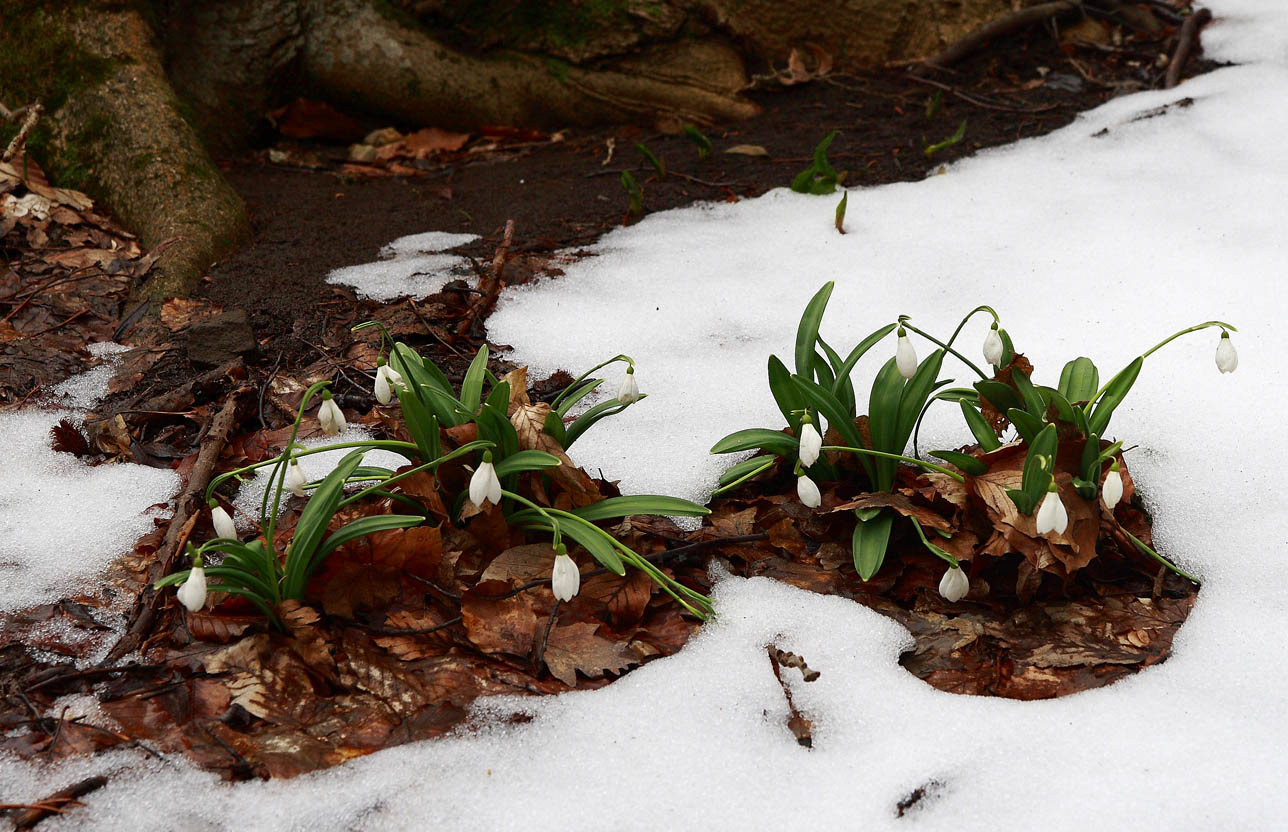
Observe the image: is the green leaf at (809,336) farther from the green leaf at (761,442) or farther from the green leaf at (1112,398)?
the green leaf at (1112,398)

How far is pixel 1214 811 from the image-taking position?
1451mm

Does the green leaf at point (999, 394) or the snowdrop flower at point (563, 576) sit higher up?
the green leaf at point (999, 394)

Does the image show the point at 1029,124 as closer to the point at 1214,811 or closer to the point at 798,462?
the point at 798,462

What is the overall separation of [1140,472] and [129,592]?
7.08 feet

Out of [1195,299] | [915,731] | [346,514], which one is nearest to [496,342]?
[346,514]

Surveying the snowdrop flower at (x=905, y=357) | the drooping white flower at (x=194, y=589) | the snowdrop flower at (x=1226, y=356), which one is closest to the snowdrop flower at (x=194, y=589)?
the drooping white flower at (x=194, y=589)

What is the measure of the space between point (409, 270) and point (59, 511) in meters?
1.40

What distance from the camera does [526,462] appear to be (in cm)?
184

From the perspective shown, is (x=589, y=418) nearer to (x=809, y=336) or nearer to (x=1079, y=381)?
(x=809, y=336)

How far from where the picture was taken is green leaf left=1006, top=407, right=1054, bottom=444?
193cm

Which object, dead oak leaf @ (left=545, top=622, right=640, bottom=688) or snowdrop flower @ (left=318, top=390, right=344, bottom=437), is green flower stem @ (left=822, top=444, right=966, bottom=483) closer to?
dead oak leaf @ (left=545, top=622, right=640, bottom=688)

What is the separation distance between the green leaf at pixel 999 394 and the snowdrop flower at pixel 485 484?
1018 millimetres

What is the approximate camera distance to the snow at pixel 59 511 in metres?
1.92

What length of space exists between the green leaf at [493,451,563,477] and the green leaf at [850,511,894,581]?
62cm
